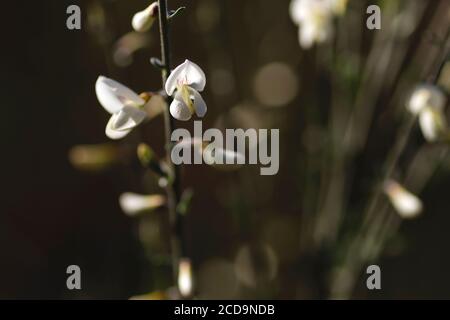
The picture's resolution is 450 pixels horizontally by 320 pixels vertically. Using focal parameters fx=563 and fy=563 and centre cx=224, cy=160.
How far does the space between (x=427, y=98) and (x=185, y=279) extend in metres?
0.39

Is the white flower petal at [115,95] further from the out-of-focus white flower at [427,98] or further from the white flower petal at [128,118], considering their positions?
the out-of-focus white flower at [427,98]

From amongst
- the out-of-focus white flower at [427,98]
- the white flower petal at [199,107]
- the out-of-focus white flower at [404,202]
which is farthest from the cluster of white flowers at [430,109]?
the white flower petal at [199,107]

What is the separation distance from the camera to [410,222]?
129 cm

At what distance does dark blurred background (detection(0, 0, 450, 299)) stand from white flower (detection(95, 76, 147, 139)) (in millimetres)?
353

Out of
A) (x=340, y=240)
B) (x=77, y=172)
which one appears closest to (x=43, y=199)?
(x=77, y=172)

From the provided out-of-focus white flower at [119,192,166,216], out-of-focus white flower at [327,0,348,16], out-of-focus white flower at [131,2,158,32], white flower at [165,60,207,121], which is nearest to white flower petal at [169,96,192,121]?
white flower at [165,60,207,121]

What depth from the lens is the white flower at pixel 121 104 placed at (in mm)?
603

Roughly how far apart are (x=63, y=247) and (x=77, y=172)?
167 mm

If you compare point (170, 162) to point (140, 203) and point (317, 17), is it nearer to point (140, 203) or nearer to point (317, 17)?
point (140, 203)

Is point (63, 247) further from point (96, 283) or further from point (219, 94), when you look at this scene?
point (219, 94)

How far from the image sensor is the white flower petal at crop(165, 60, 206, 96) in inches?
22.0

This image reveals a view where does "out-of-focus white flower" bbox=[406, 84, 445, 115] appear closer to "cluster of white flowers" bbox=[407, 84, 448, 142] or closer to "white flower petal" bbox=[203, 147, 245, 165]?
"cluster of white flowers" bbox=[407, 84, 448, 142]

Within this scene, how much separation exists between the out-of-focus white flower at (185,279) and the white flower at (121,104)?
19cm

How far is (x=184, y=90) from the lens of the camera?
577 mm
